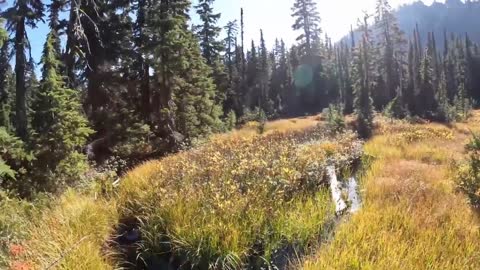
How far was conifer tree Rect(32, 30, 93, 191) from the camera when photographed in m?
10.5

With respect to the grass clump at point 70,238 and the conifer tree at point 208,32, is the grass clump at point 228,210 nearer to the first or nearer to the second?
the grass clump at point 70,238

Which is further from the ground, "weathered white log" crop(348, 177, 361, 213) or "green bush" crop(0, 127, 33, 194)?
"green bush" crop(0, 127, 33, 194)

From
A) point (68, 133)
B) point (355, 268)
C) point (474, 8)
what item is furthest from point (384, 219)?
point (474, 8)

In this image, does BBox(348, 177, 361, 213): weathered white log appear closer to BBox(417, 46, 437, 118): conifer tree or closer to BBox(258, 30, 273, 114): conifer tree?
BBox(417, 46, 437, 118): conifer tree

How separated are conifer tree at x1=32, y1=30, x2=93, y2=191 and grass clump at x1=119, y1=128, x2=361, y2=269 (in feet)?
12.9

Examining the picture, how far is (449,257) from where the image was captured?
4398 millimetres

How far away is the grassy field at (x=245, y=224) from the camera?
4.45 meters

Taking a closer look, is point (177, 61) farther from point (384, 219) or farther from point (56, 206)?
A: point (384, 219)

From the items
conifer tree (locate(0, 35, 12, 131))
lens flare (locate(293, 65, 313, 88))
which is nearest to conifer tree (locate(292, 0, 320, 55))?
lens flare (locate(293, 65, 313, 88))

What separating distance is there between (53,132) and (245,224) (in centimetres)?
723

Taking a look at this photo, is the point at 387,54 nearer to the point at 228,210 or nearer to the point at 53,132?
the point at 53,132

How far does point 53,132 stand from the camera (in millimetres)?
10508


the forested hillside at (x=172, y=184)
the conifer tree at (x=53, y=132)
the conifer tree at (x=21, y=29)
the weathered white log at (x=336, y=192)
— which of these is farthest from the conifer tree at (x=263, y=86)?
the weathered white log at (x=336, y=192)

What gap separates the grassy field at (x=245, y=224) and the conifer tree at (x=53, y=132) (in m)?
3.57
